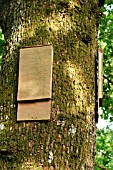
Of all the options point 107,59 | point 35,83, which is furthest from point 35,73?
point 107,59

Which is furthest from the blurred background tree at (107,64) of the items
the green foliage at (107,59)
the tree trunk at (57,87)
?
the tree trunk at (57,87)

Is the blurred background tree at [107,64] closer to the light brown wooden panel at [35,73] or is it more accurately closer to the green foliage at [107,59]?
the green foliage at [107,59]

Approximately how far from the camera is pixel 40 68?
7.42 ft

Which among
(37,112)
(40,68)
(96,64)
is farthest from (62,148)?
(96,64)

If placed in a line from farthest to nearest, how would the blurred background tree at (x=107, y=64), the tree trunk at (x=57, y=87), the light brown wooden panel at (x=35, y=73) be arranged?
the blurred background tree at (x=107, y=64) → the light brown wooden panel at (x=35, y=73) → the tree trunk at (x=57, y=87)

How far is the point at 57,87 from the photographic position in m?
2.22

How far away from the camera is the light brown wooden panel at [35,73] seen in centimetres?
222

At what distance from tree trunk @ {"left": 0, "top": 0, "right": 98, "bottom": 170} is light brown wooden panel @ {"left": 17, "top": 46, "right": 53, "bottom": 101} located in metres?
→ 0.04

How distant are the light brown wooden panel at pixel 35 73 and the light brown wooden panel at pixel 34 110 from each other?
0.11ft

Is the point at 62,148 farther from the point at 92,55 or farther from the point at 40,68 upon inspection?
the point at 92,55

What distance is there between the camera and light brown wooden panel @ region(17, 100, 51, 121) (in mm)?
2154

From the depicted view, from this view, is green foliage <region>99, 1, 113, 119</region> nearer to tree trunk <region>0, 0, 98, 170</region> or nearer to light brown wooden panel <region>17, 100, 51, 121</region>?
tree trunk <region>0, 0, 98, 170</region>

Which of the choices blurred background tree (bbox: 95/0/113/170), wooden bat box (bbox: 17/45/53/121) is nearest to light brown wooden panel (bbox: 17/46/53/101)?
wooden bat box (bbox: 17/45/53/121)

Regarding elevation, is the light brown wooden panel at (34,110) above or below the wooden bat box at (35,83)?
below
